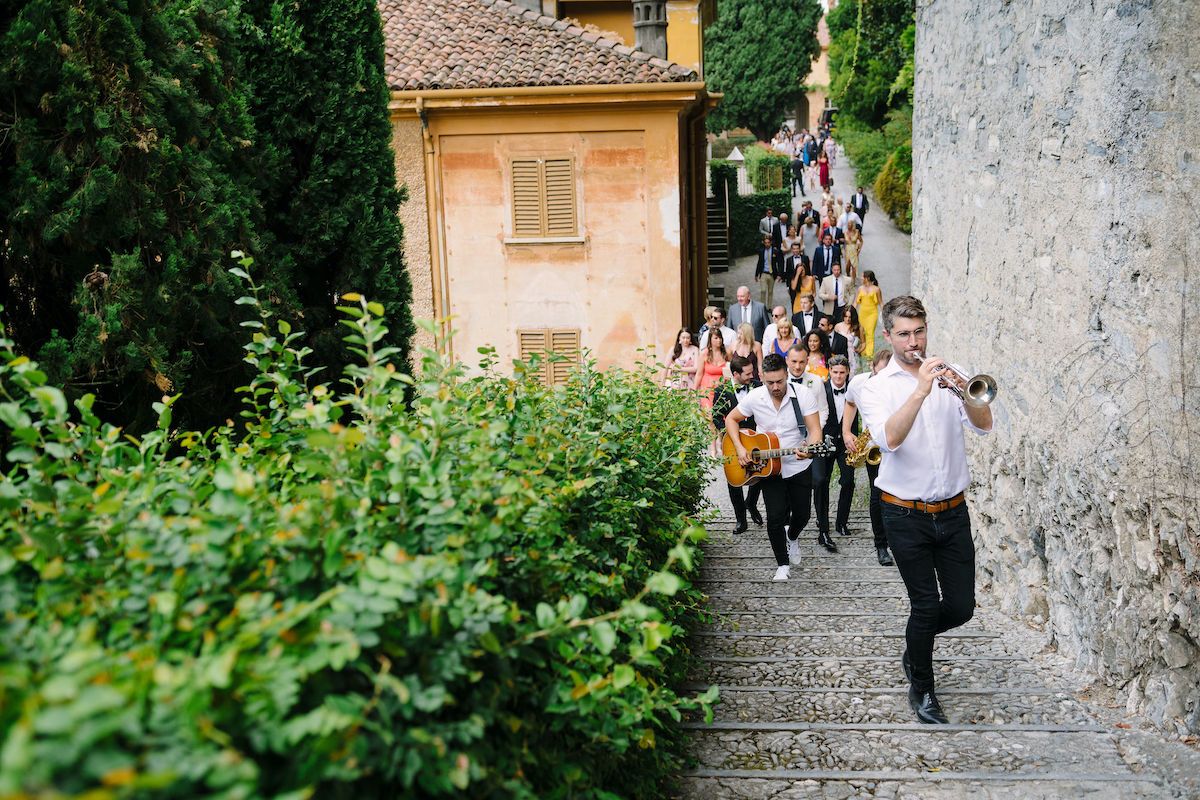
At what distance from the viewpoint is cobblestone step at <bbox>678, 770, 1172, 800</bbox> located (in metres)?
4.77

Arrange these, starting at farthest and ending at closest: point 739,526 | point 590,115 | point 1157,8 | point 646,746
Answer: point 590,115, point 739,526, point 1157,8, point 646,746

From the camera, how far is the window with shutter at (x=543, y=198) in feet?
68.7

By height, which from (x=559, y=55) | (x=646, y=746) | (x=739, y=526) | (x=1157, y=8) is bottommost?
(x=739, y=526)

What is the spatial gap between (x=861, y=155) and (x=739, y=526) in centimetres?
2585

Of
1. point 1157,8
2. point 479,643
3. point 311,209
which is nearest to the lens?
point 479,643

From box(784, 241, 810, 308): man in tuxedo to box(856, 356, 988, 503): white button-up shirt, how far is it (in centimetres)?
1713

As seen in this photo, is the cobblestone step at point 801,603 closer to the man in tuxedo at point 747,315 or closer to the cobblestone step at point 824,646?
the cobblestone step at point 824,646

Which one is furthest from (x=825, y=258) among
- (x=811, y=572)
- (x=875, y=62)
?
(x=811, y=572)

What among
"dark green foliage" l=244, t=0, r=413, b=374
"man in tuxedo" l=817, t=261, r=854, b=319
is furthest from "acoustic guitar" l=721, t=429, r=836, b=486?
"man in tuxedo" l=817, t=261, r=854, b=319

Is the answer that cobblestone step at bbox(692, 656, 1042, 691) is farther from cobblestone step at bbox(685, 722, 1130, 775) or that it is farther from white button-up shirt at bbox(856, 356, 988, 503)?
white button-up shirt at bbox(856, 356, 988, 503)

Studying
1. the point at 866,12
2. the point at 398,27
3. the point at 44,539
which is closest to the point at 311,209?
the point at 44,539

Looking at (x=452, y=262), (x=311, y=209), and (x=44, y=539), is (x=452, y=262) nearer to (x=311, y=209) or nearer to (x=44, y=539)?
(x=311, y=209)

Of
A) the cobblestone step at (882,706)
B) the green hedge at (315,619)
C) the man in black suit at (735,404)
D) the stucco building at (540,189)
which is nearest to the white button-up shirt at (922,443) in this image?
the cobblestone step at (882,706)

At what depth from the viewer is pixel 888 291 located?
82.2 feet
